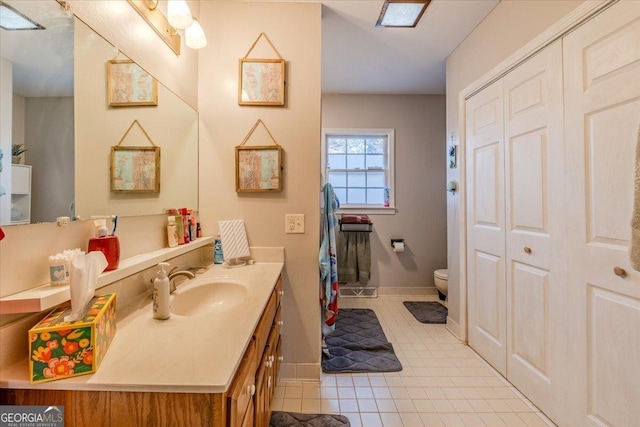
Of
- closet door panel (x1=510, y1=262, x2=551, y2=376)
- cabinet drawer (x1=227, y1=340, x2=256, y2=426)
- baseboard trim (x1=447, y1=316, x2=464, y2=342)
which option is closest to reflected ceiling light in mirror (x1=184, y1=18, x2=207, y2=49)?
cabinet drawer (x1=227, y1=340, x2=256, y2=426)

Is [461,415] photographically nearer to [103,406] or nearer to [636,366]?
[636,366]

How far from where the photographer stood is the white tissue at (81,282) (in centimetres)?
69

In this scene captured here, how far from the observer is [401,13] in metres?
1.97

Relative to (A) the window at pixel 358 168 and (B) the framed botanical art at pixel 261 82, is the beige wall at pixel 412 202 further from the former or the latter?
(B) the framed botanical art at pixel 261 82

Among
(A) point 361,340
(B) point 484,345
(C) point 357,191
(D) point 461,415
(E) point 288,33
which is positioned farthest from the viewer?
(C) point 357,191

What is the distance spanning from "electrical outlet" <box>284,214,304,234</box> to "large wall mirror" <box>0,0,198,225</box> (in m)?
0.84

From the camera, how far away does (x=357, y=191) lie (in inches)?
142

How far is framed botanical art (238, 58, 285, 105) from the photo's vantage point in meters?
1.78

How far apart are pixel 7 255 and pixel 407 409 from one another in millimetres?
1905

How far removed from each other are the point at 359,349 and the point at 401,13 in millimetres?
2624

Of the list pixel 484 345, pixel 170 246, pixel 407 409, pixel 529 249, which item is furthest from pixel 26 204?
pixel 484 345

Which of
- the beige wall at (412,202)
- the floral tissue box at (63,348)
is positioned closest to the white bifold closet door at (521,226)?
the beige wall at (412,202)

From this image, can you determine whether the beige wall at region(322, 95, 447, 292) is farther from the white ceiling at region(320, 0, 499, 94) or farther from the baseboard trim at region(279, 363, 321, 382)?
the baseboard trim at region(279, 363, 321, 382)

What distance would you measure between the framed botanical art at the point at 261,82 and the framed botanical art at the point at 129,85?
0.57 metres
